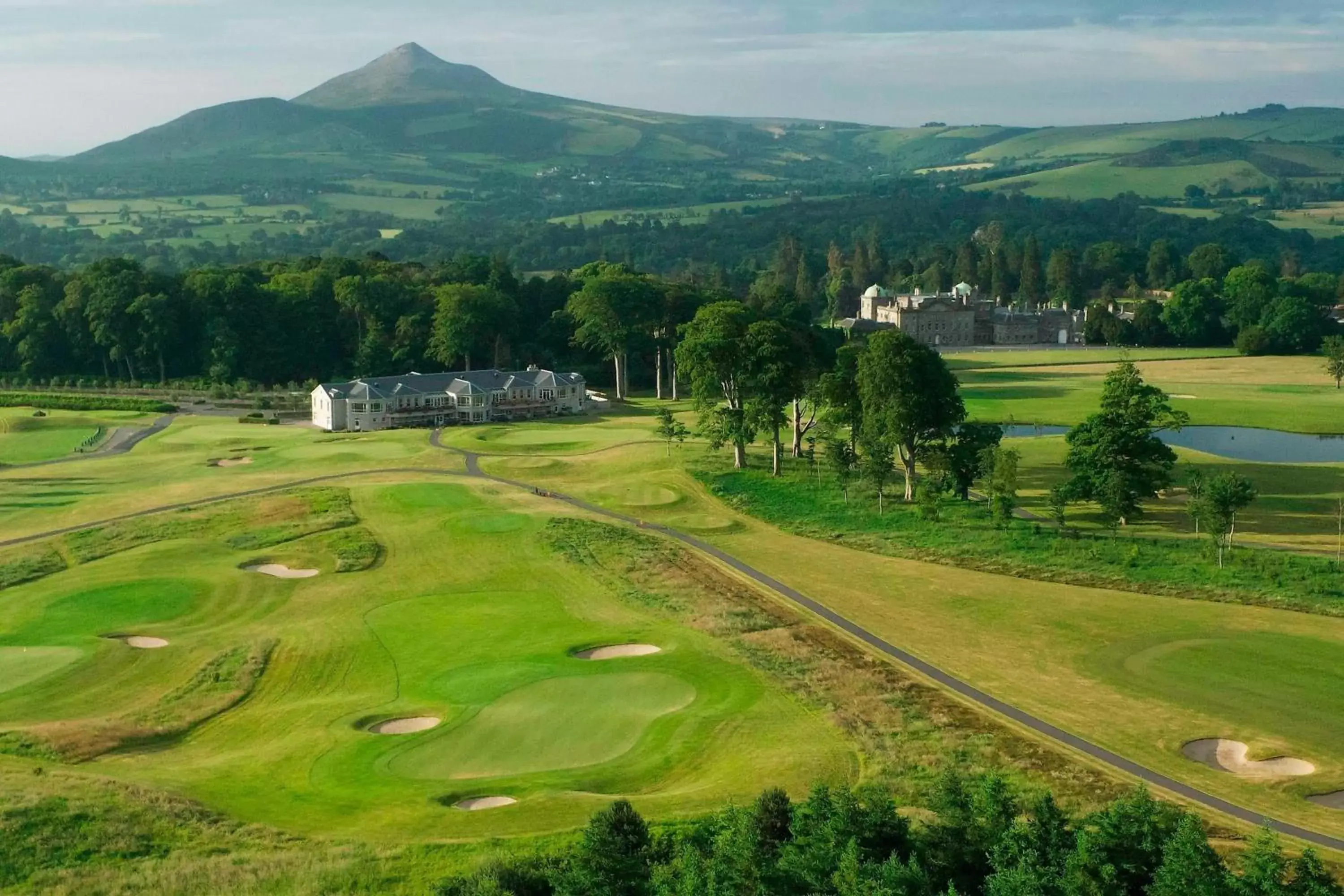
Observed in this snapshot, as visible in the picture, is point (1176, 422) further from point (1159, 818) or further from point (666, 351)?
point (666, 351)

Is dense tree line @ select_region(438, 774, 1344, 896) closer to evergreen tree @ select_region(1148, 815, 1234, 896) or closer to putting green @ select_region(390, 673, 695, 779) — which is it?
evergreen tree @ select_region(1148, 815, 1234, 896)

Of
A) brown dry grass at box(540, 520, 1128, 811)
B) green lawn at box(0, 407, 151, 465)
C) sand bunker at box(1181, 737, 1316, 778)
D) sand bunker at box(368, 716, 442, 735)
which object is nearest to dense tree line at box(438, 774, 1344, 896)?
brown dry grass at box(540, 520, 1128, 811)

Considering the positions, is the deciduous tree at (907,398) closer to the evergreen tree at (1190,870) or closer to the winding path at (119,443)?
the evergreen tree at (1190,870)

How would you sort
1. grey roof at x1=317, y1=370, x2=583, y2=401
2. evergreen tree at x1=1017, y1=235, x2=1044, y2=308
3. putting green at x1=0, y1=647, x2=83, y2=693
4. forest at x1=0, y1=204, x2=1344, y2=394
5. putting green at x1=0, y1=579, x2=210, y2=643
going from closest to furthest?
putting green at x1=0, y1=647, x2=83, y2=693 < putting green at x1=0, y1=579, x2=210, y2=643 < grey roof at x1=317, y1=370, x2=583, y2=401 < forest at x1=0, y1=204, x2=1344, y2=394 < evergreen tree at x1=1017, y1=235, x2=1044, y2=308

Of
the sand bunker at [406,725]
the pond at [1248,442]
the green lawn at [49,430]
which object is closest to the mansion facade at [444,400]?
the green lawn at [49,430]

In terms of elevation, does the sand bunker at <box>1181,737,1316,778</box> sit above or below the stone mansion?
below
